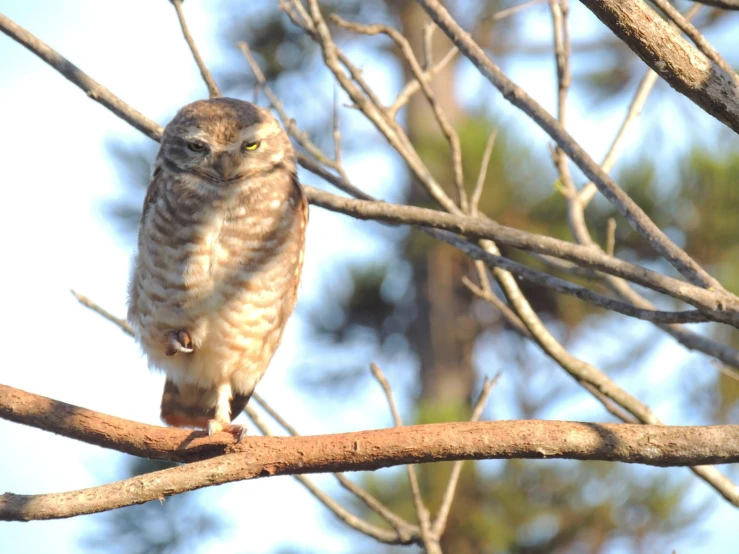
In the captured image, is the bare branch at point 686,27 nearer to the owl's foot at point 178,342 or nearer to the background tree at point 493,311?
the owl's foot at point 178,342

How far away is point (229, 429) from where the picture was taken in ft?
9.75

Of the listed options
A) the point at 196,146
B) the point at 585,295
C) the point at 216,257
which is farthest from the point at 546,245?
the point at 196,146

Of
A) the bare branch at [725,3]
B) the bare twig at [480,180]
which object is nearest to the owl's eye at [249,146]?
the bare twig at [480,180]

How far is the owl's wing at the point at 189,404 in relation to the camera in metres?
3.98

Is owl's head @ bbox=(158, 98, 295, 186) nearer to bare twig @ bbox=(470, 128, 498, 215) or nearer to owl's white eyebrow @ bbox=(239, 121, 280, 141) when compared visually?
owl's white eyebrow @ bbox=(239, 121, 280, 141)

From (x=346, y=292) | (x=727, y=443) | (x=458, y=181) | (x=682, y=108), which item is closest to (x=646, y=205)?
(x=682, y=108)

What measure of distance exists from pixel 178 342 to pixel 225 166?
746 millimetres

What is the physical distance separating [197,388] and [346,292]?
13.6 ft

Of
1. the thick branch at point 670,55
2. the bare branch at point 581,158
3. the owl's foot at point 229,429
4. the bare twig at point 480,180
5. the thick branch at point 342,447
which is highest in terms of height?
the bare twig at point 480,180

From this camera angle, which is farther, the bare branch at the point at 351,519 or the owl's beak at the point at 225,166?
the owl's beak at the point at 225,166

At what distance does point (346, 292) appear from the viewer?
26.5 ft

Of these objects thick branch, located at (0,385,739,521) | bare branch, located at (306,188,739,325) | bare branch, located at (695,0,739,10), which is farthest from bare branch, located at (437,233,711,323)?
bare branch, located at (695,0,739,10)

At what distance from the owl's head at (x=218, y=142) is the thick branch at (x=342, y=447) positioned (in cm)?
159

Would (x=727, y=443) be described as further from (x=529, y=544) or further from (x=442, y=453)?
(x=529, y=544)
